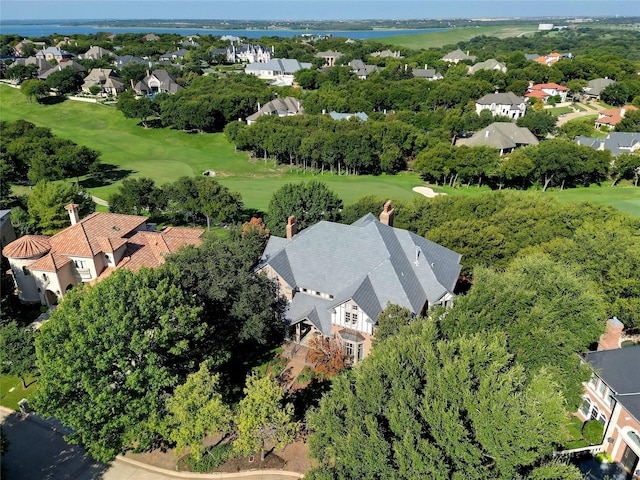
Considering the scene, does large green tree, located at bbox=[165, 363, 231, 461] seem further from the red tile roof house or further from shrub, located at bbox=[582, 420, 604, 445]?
shrub, located at bbox=[582, 420, 604, 445]

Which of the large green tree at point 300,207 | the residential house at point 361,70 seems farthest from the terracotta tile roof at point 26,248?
the residential house at point 361,70

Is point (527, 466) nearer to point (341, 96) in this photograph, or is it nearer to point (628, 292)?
point (628, 292)

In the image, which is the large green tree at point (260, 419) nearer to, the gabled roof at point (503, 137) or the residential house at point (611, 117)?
the gabled roof at point (503, 137)

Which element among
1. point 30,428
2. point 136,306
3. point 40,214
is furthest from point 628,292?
point 40,214

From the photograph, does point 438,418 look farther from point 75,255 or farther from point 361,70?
point 361,70

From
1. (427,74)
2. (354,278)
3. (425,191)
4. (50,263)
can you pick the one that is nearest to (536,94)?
(427,74)
